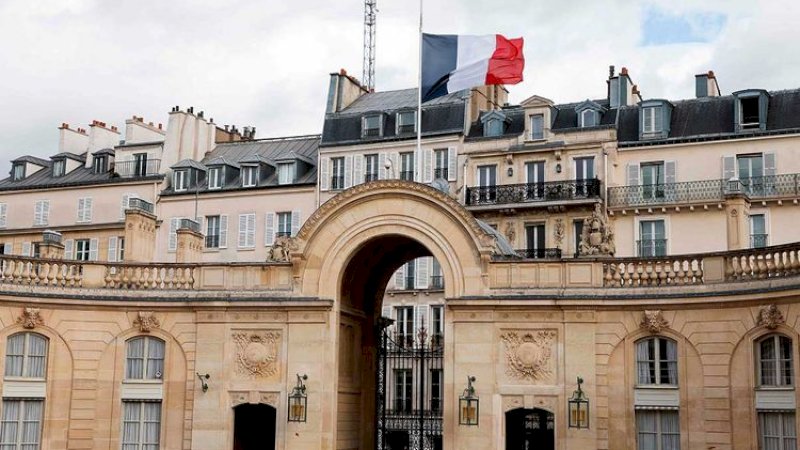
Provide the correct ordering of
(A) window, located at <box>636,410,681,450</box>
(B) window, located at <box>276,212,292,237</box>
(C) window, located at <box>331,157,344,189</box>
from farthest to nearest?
1. (B) window, located at <box>276,212,292,237</box>
2. (C) window, located at <box>331,157,344,189</box>
3. (A) window, located at <box>636,410,681,450</box>

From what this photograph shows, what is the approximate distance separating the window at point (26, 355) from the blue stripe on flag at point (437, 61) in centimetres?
1239

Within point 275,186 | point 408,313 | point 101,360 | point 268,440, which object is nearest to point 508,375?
point 268,440

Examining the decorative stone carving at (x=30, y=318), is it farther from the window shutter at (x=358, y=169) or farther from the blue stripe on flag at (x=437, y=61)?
the window shutter at (x=358, y=169)

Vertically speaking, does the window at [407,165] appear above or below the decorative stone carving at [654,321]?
above

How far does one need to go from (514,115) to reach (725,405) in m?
23.3

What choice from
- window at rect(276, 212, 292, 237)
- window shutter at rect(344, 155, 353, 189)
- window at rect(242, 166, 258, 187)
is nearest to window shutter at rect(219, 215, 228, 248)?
window at rect(242, 166, 258, 187)

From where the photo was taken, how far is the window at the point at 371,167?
48.2 m

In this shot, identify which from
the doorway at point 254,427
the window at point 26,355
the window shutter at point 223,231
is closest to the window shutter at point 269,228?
the window shutter at point 223,231

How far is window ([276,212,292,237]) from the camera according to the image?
162ft

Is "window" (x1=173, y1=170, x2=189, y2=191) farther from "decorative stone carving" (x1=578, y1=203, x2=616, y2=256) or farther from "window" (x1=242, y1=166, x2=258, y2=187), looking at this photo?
"decorative stone carving" (x1=578, y1=203, x2=616, y2=256)

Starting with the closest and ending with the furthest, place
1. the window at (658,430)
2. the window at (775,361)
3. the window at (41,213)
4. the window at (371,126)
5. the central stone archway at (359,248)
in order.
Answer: the window at (775,361)
the window at (658,430)
the central stone archway at (359,248)
the window at (371,126)
the window at (41,213)

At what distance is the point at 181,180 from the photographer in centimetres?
5188

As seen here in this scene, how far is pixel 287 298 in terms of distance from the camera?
98.8 feet

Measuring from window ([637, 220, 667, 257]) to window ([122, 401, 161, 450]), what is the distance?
814 inches
